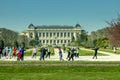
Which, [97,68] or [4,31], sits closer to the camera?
[97,68]

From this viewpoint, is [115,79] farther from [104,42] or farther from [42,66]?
[104,42]

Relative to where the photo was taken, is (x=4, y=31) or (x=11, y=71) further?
(x=4, y=31)

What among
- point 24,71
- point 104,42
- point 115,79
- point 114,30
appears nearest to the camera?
point 115,79

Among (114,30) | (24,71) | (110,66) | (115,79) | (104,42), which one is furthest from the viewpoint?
(104,42)

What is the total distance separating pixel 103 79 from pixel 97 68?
5112 millimetres

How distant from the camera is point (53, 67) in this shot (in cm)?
1933

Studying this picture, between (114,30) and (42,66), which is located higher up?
(114,30)

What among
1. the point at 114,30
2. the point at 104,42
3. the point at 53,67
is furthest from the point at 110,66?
the point at 104,42

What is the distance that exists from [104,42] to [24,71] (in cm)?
7204

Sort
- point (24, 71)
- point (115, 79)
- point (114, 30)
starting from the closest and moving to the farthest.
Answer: point (115, 79) → point (24, 71) → point (114, 30)

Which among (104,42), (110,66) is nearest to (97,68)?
(110,66)

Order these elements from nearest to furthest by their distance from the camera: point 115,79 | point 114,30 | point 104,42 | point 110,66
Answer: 1. point 115,79
2. point 110,66
3. point 114,30
4. point 104,42

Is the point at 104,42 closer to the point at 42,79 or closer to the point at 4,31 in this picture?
the point at 4,31

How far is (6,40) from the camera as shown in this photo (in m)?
92.1
